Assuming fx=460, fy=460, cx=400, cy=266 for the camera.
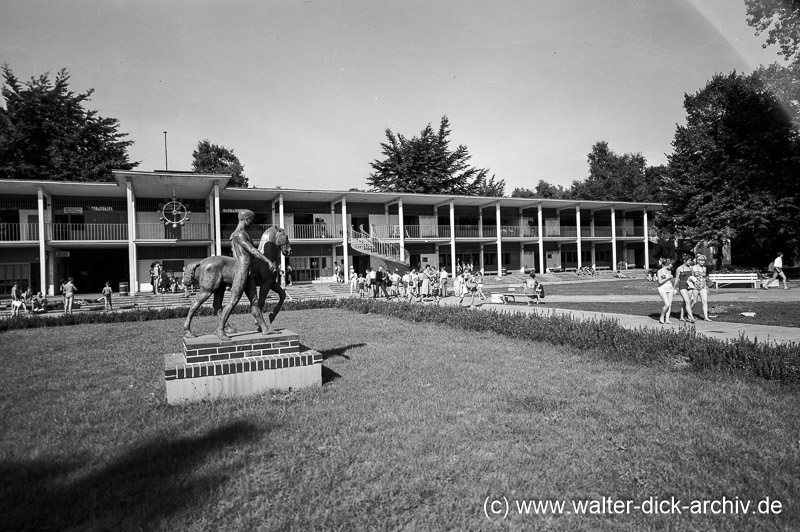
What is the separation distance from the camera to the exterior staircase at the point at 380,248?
32.3 metres

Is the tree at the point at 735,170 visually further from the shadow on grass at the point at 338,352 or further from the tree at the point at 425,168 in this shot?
the shadow on grass at the point at 338,352

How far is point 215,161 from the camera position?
52.7 m

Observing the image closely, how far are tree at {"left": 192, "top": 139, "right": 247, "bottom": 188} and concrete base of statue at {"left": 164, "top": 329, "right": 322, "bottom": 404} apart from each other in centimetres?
4754

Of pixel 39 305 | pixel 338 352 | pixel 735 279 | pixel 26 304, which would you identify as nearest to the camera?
pixel 338 352

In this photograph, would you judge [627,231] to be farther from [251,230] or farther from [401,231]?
[251,230]

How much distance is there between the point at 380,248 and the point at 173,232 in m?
13.6

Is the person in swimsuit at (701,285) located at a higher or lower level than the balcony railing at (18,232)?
lower

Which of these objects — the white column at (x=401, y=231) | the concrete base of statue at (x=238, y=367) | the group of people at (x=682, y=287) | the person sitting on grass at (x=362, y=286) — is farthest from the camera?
the white column at (x=401, y=231)

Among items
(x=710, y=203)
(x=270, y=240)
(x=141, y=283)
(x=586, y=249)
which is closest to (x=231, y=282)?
(x=270, y=240)

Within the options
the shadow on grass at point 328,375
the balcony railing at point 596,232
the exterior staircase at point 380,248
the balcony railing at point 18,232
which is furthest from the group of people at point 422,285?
the balcony railing at point 596,232

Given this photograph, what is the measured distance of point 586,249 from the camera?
156 feet

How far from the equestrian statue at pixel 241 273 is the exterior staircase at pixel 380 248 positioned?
25187mm

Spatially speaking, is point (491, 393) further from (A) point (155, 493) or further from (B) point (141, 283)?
(B) point (141, 283)

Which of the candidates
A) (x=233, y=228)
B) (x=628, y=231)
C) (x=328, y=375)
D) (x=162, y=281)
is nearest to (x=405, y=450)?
(x=328, y=375)
